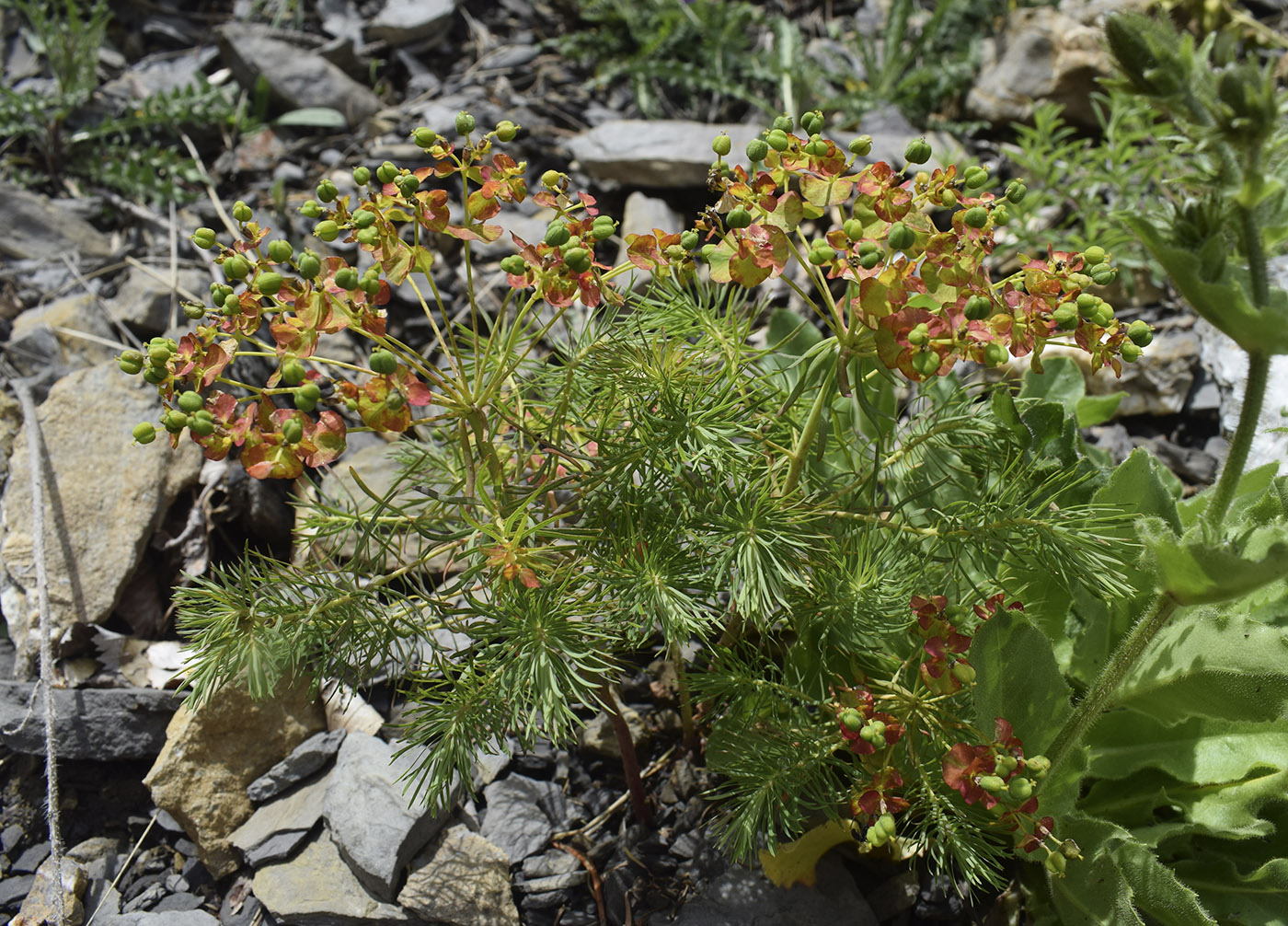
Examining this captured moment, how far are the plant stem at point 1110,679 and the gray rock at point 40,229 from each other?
2.99 m

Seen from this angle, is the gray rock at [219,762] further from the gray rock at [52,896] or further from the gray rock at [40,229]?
the gray rock at [40,229]

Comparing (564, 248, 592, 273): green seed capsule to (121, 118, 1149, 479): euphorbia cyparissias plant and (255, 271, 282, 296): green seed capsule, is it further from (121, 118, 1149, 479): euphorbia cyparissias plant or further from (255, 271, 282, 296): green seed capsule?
(255, 271, 282, 296): green seed capsule

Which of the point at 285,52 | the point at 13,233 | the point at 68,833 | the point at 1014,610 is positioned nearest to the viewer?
the point at 1014,610

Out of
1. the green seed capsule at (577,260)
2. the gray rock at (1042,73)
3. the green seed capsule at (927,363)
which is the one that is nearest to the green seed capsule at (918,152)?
the green seed capsule at (927,363)

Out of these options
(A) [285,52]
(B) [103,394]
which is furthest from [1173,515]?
(A) [285,52]

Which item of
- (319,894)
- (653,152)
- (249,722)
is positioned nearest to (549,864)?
(319,894)

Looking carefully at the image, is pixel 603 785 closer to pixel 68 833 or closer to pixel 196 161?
pixel 68 833

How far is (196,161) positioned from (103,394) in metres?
1.28

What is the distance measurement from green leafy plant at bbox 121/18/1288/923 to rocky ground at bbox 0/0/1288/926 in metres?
0.17

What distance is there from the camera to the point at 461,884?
1.68 metres

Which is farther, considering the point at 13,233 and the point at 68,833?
the point at 13,233

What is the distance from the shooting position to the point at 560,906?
1.76m

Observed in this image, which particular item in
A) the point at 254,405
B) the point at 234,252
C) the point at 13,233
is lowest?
the point at 13,233

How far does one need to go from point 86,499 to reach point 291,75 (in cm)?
207
